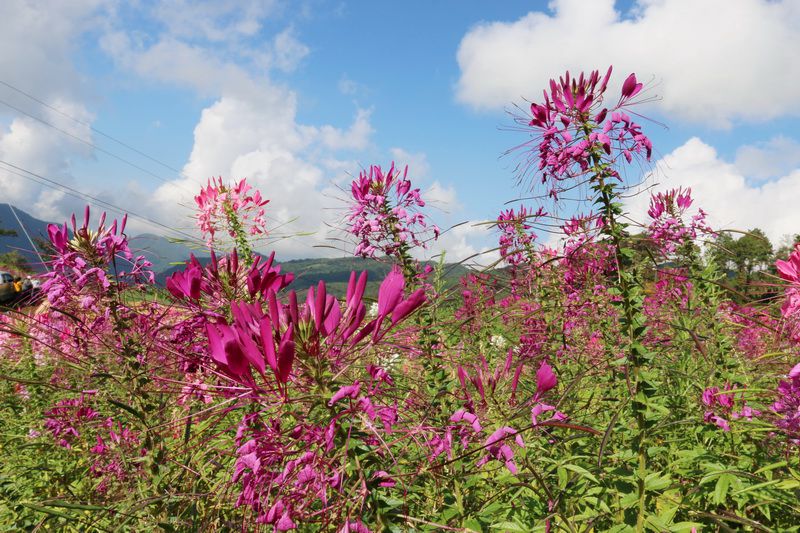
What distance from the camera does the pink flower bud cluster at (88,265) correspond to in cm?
266

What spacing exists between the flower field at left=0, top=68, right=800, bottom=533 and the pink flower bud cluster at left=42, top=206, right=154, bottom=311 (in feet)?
0.04

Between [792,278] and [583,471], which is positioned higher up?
[792,278]

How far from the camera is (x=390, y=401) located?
1833 mm

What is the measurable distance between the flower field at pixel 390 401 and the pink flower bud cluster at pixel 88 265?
0.04ft

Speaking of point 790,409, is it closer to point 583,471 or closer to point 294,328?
point 583,471

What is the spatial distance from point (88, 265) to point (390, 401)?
213cm

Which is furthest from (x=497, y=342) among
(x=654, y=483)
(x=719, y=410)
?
(x=654, y=483)

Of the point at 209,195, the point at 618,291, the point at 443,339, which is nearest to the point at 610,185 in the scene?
the point at 618,291

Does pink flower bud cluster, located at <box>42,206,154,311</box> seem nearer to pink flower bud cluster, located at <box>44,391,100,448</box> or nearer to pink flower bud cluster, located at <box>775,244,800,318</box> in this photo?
pink flower bud cluster, located at <box>44,391,100,448</box>

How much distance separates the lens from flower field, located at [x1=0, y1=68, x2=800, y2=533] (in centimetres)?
138

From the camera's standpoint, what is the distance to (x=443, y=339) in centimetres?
313

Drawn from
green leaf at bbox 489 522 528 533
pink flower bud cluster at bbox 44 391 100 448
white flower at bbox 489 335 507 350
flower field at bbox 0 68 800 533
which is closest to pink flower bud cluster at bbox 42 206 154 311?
flower field at bbox 0 68 800 533

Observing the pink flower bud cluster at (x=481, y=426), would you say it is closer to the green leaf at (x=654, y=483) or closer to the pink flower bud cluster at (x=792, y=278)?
the green leaf at (x=654, y=483)

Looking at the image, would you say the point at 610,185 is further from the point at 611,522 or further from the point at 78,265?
the point at 78,265
